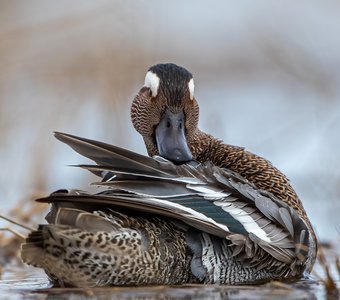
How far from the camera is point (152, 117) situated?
6.74 metres

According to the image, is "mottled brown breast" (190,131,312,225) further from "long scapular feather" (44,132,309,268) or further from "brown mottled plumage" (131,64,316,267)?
"long scapular feather" (44,132,309,268)

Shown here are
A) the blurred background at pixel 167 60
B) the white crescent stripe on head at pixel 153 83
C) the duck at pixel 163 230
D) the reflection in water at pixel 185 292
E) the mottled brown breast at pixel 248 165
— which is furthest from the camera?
the blurred background at pixel 167 60

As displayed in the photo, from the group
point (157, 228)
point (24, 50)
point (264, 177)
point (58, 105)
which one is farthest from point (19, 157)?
point (157, 228)

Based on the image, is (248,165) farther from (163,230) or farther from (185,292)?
(185,292)

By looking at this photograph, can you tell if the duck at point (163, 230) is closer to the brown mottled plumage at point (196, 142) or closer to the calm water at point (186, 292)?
the calm water at point (186, 292)

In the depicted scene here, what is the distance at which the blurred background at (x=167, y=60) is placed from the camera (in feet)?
30.0

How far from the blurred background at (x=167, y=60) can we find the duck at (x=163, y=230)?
88.1 inches

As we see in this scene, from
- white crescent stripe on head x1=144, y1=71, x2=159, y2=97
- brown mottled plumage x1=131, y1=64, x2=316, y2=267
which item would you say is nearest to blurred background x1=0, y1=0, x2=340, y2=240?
brown mottled plumage x1=131, y1=64, x2=316, y2=267

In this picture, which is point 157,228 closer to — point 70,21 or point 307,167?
point 307,167

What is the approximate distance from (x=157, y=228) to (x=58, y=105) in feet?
14.3

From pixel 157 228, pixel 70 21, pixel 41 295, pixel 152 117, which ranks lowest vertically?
pixel 41 295

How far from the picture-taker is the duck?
5.20m

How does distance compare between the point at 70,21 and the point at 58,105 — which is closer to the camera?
the point at 58,105

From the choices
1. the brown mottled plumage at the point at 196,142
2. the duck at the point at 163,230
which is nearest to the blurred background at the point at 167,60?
the brown mottled plumage at the point at 196,142
